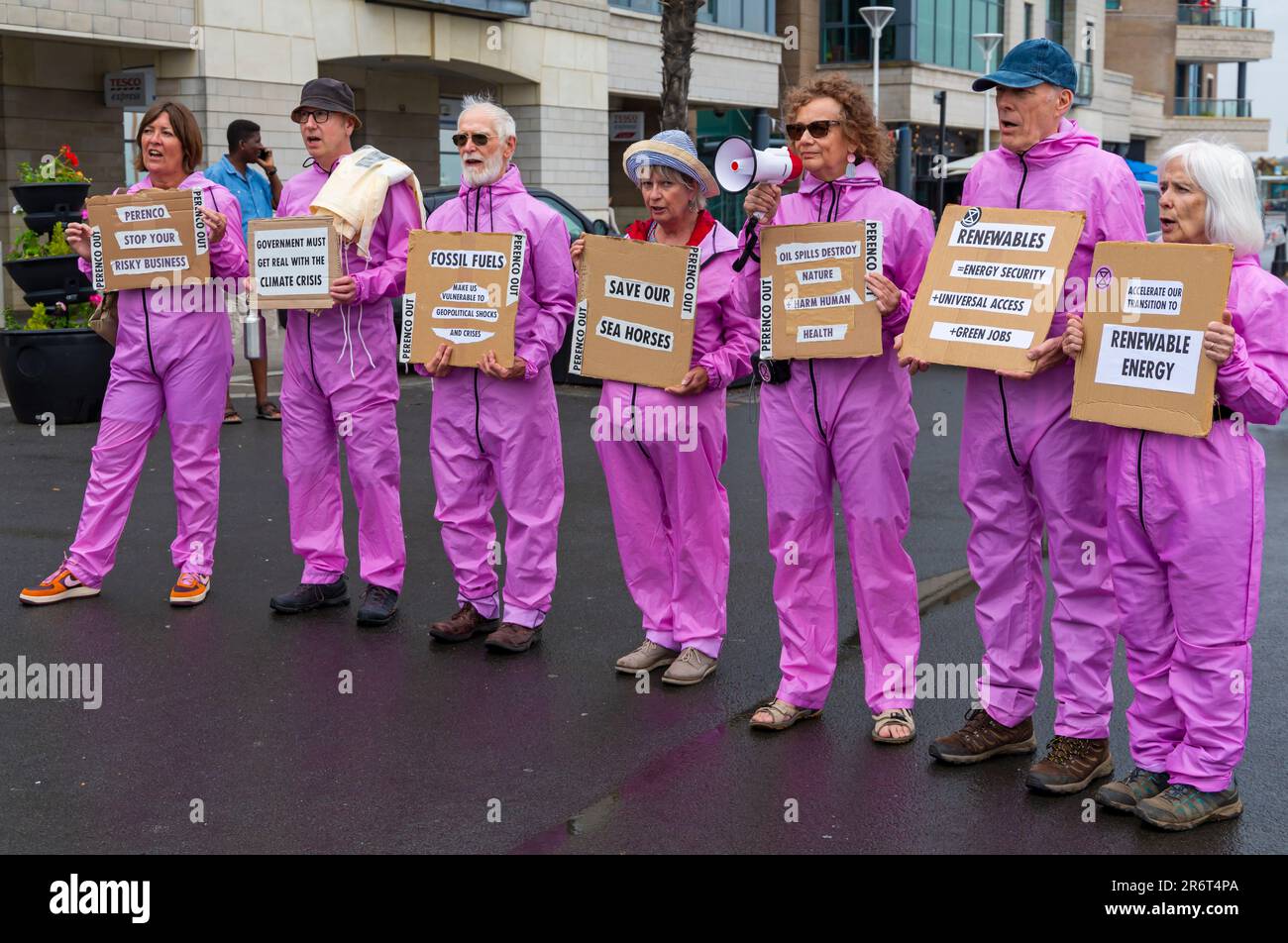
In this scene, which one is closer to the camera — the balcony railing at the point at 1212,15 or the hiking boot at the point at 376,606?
the hiking boot at the point at 376,606

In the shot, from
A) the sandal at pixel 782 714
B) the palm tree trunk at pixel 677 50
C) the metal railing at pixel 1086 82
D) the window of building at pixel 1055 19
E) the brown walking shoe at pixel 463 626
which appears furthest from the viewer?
the metal railing at pixel 1086 82

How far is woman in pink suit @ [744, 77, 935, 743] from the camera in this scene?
4961mm

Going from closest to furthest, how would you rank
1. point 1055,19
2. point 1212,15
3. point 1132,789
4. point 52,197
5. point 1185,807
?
1. point 1185,807
2. point 1132,789
3. point 52,197
4. point 1055,19
5. point 1212,15

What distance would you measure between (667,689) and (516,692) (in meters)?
0.56

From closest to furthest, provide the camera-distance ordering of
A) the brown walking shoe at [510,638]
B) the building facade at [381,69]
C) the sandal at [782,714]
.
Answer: the sandal at [782,714] < the brown walking shoe at [510,638] < the building facade at [381,69]

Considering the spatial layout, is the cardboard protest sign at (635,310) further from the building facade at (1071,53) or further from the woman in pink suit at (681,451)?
the building facade at (1071,53)

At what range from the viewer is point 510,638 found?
614 cm

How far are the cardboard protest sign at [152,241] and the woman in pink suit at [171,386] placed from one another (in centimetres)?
7

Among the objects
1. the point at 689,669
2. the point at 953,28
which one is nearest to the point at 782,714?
the point at 689,669

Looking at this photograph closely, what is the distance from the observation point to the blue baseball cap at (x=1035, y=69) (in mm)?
4539

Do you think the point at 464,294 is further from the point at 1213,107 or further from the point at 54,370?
the point at 1213,107

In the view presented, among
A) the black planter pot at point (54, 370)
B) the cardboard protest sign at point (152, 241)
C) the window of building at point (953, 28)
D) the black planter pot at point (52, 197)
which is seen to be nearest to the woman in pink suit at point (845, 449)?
the cardboard protest sign at point (152, 241)

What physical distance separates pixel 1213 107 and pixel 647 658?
71975 millimetres
